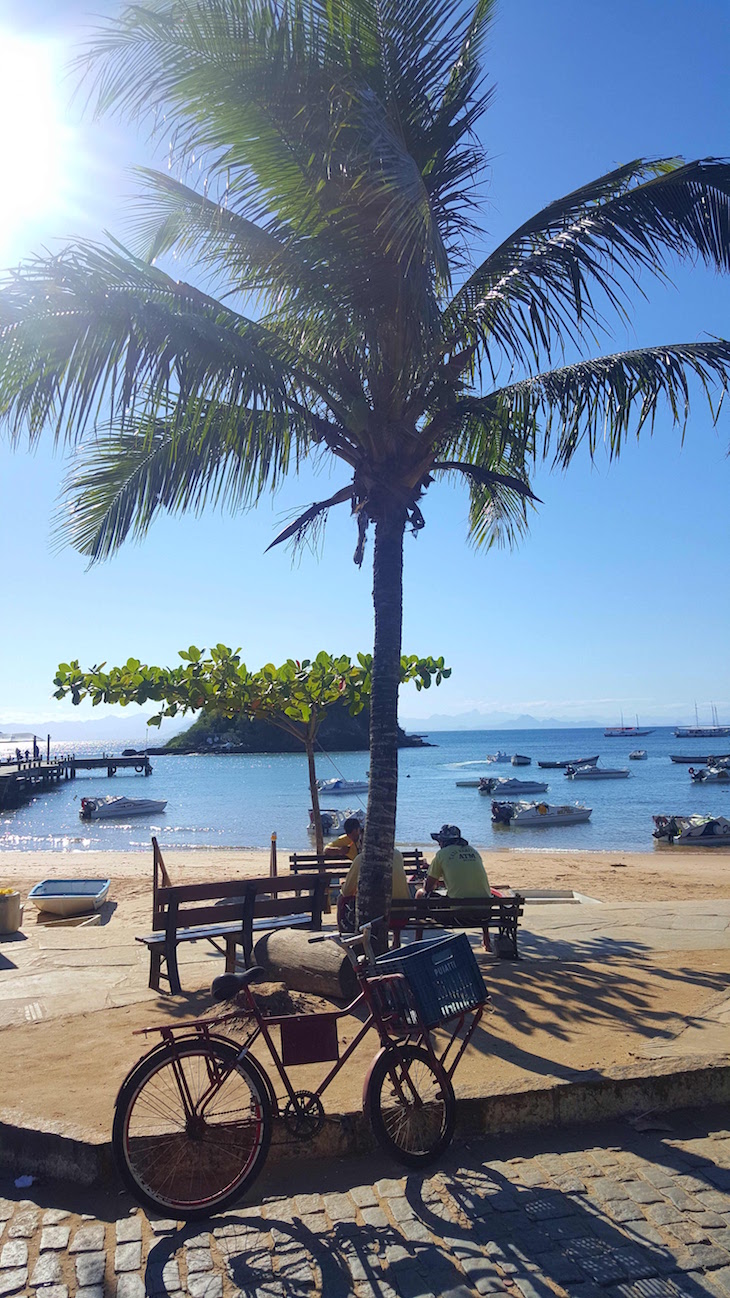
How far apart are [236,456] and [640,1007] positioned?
211 inches

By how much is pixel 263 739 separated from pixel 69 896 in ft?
420

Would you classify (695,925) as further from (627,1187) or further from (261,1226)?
(261,1226)

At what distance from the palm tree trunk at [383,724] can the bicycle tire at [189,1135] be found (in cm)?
304

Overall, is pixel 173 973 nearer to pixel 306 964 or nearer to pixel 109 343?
pixel 306 964

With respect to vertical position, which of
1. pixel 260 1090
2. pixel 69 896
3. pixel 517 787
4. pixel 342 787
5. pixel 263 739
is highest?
pixel 260 1090

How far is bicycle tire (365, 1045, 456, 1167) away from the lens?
12.9ft

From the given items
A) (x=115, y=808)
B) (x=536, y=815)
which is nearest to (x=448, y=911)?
(x=536, y=815)

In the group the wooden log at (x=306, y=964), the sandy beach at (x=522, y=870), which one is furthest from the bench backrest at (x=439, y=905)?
the sandy beach at (x=522, y=870)

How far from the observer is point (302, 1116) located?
3.95 m

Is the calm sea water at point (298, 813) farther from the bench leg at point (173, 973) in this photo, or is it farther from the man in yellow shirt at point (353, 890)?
the bench leg at point (173, 973)

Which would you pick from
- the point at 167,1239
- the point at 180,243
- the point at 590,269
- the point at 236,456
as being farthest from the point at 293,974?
the point at 180,243

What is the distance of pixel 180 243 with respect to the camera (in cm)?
795

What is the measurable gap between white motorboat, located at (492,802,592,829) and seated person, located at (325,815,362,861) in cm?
2876

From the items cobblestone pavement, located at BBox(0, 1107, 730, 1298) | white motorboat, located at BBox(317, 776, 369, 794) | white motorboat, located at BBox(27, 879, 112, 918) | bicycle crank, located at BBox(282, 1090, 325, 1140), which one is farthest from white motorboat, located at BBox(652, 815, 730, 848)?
bicycle crank, located at BBox(282, 1090, 325, 1140)
